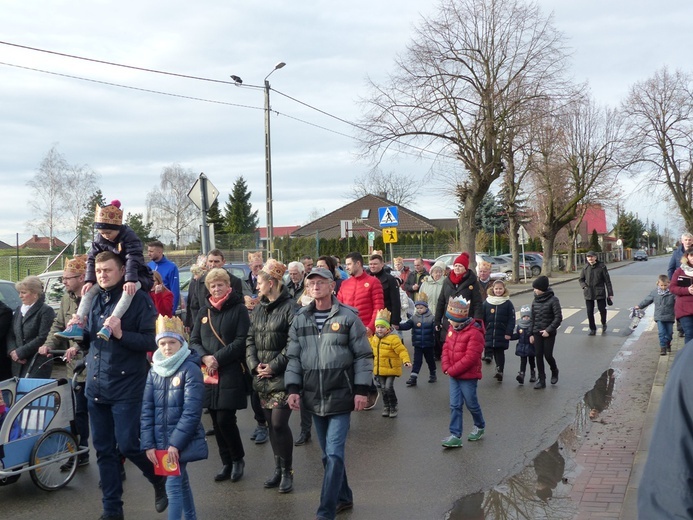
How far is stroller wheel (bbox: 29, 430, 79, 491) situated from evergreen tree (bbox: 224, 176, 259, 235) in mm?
62643

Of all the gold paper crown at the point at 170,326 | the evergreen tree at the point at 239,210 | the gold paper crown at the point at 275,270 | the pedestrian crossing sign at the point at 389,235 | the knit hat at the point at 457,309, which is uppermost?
the evergreen tree at the point at 239,210

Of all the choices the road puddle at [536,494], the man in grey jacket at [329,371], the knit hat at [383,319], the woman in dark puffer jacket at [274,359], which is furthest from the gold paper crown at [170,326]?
the knit hat at [383,319]

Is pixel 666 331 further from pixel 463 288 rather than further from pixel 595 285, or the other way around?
pixel 463 288

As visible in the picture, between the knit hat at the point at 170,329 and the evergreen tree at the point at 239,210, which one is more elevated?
the evergreen tree at the point at 239,210

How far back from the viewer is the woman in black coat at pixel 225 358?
20.4 ft

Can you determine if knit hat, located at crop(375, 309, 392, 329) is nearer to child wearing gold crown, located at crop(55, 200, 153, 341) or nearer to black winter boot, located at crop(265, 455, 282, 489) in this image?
black winter boot, located at crop(265, 455, 282, 489)

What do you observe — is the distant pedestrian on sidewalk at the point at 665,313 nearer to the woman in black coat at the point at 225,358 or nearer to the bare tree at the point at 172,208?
the woman in black coat at the point at 225,358

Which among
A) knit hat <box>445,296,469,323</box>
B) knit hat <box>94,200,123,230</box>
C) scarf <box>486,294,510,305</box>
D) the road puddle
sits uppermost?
knit hat <box>94,200,123,230</box>

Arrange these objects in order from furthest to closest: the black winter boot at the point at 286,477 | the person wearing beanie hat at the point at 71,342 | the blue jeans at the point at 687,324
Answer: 1. the blue jeans at the point at 687,324
2. the person wearing beanie hat at the point at 71,342
3. the black winter boot at the point at 286,477

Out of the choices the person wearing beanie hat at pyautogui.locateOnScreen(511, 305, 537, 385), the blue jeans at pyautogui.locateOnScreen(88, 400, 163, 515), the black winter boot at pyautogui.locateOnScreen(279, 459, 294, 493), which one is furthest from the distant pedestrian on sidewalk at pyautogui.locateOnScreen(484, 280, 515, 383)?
the blue jeans at pyautogui.locateOnScreen(88, 400, 163, 515)

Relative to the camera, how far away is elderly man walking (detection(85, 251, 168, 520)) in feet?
17.8

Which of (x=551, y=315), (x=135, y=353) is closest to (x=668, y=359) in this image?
(x=551, y=315)

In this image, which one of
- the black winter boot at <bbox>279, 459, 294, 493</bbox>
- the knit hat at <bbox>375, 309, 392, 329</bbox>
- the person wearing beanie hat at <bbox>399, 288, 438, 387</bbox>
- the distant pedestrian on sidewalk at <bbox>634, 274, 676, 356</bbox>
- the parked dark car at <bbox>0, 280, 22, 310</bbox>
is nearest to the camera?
the black winter boot at <bbox>279, 459, 294, 493</bbox>

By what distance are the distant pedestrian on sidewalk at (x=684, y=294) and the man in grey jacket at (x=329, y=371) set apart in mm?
6973
